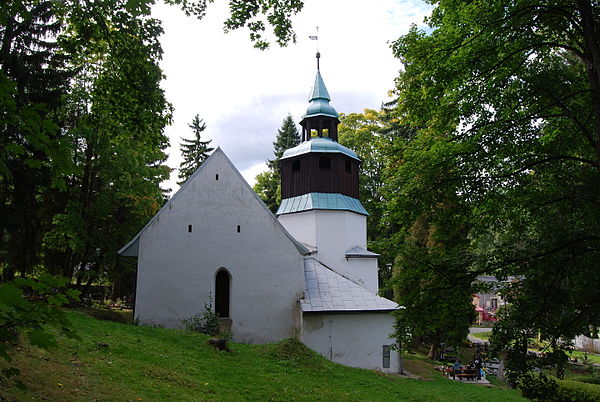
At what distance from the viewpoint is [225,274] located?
56.1ft

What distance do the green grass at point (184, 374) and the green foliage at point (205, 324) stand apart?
158 cm

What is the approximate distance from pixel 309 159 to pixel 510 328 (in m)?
17.1

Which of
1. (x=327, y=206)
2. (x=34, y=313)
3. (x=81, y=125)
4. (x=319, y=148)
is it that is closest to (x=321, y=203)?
(x=327, y=206)

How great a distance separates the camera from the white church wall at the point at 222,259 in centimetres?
1623

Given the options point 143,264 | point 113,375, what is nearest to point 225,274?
point 143,264

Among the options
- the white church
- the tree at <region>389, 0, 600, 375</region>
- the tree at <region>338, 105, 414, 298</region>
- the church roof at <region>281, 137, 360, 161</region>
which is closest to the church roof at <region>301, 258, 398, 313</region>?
the white church

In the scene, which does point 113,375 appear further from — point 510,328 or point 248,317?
point 248,317

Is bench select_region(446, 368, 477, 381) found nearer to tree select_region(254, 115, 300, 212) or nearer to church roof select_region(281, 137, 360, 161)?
church roof select_region(281, 137, 360, 161)

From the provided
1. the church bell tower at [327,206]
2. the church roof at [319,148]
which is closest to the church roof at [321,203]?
the church bell tower at [327,206]

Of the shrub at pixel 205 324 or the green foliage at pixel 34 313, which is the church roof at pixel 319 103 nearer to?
the shrub at pixel 205 324

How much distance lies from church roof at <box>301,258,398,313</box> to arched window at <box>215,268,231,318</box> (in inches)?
115

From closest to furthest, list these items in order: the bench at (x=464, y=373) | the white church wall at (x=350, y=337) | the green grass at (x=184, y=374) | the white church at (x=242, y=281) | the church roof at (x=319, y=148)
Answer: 1. the green grass at (x=184, y=374)
2. the white church at (x=242, y=281)
3. the white church wall at (x=350, y=337)
4. the bench at (x=464, y=373)
5. the church roof at (x=319, y=148)

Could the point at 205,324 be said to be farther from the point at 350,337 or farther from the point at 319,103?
the point at 319,103

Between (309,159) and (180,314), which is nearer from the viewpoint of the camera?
(180,314)
